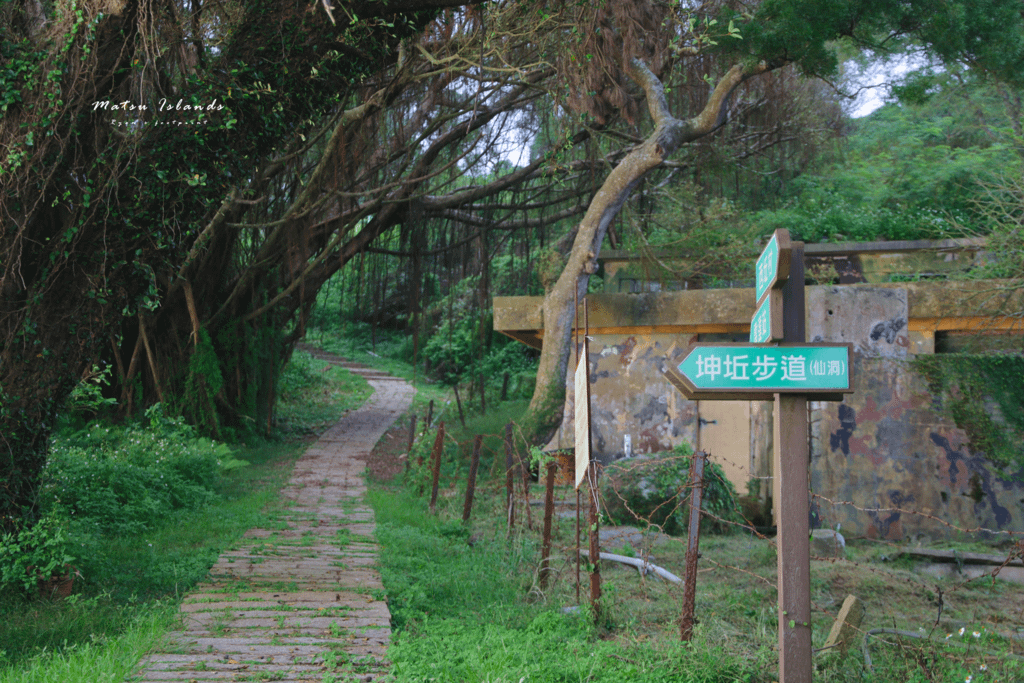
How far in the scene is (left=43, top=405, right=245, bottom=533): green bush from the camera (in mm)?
6250

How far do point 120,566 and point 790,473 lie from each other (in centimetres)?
457

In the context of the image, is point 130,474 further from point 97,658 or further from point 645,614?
point 645,614

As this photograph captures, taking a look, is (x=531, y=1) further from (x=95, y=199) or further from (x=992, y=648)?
(x=992, y=648)

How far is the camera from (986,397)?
7.54 metres

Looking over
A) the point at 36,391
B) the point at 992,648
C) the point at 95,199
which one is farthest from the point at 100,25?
the point at 992,648

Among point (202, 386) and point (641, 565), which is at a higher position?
point (202, 386)

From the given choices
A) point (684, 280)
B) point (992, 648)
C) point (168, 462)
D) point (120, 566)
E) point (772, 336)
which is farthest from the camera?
point (684, 280)

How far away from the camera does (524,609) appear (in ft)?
14.6

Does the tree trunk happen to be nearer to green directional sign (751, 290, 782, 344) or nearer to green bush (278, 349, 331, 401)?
green directional sign (751, 290, 782, 344)

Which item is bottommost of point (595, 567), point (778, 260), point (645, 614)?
point (645, 614)

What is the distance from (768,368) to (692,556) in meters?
1.31

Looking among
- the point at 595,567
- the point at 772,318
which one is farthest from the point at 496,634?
the point at 772,318

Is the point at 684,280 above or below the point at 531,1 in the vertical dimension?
below

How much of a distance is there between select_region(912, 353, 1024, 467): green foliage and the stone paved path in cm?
617
